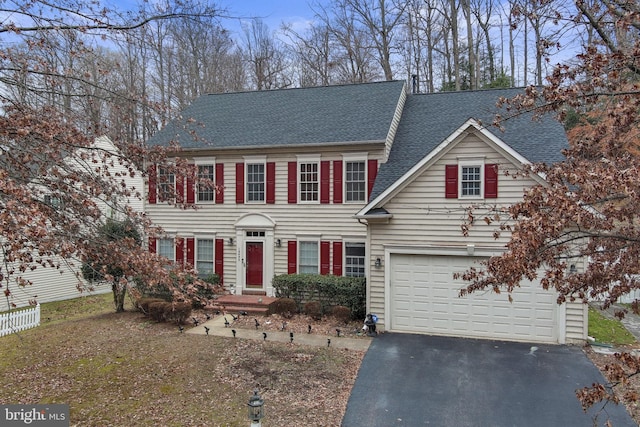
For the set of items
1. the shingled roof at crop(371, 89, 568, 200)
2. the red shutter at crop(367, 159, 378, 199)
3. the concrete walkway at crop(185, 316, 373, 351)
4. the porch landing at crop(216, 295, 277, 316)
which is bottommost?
the concrete walkway at crop(185, 316, 373, 351)

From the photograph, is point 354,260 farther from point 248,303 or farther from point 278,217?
point 248,303

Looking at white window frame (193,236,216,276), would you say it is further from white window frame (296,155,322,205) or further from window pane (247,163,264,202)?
white window frame (296,155,322,205)

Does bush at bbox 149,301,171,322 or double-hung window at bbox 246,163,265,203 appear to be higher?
double-hung window at bbox 246,163,265,203

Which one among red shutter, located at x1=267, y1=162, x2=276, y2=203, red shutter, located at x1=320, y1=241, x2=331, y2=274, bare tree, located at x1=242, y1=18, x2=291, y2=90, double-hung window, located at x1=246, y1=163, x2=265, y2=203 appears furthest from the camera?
bare tree, located at x1=242, y1=18, x2=291, y2=90

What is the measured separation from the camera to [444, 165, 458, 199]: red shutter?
1073cm

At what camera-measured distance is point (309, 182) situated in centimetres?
1459

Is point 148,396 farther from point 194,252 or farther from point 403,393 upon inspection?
point 194,252

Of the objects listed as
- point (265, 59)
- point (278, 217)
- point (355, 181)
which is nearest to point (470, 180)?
point (355, 181)

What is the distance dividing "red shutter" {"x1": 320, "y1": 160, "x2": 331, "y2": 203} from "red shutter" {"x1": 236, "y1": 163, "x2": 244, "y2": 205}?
9.71 ft

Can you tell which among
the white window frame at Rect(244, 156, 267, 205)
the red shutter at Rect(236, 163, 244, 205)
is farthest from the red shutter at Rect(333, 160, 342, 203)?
the red shutter at Rect(236, 163, 244, 205)

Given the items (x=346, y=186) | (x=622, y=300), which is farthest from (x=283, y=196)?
(x=622, y=300)

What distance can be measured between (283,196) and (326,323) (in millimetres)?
4974

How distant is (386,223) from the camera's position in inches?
438

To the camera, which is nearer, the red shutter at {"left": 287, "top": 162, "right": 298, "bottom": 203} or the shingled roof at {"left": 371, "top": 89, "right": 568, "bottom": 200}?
the shingled roof at {"left": 371, "top": 89, "right": 568, "bottom": 200}
